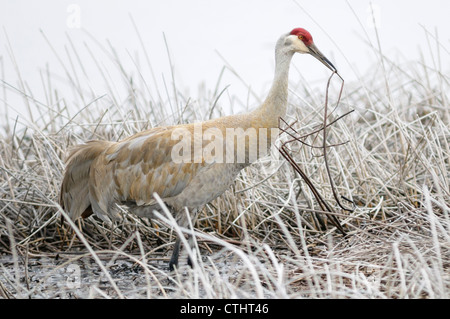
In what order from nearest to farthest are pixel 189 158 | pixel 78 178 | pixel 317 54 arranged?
pixel 189 158, pixel 317 54, pixel 78 178

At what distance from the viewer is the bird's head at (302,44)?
363 centimetres

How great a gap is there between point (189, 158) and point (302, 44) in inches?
35.1

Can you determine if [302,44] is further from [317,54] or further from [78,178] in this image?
[78,178]

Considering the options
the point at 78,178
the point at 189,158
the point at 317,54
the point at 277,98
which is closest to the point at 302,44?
the point at 317,54

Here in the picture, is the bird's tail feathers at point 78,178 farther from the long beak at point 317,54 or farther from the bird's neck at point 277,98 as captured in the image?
the long beak at point 317,54

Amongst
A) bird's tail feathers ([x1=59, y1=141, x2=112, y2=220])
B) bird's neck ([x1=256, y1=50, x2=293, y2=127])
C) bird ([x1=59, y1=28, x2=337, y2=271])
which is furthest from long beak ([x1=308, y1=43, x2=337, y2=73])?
bird's tail feathers ([x1=59, y1=141, x2=112, y2=220])

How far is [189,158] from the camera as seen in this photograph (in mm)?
3559

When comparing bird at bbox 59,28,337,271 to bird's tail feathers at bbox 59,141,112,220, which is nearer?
bird at bbox 59,28,337,271

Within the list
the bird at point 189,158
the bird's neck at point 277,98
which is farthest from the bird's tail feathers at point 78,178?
the bird's neck at point 277,98

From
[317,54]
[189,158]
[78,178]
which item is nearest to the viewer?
[189,158]

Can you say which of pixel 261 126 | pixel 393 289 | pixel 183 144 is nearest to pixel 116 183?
pixel 183 144

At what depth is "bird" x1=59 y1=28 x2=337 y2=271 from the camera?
3.56 meters

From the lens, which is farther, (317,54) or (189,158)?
(317,54)

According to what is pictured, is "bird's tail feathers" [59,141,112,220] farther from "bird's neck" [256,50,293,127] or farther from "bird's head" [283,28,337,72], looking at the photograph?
"bird's head" [283,28,337,72]
